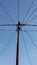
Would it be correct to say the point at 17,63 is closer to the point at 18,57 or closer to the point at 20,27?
→ the point at 18,57

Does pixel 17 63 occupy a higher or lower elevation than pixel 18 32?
lower

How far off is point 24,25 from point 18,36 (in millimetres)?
954

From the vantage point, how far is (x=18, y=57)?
1197 cm

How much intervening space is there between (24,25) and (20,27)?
2.00 ft

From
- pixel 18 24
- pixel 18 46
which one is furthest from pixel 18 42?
pixel 18 24

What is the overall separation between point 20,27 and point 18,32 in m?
0.38

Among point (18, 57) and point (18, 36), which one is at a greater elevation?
point (18, 36)

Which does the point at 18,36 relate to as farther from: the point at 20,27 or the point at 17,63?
the point at 17,63

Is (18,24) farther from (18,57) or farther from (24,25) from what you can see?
(18,57)

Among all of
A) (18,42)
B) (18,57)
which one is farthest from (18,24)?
(18,57)

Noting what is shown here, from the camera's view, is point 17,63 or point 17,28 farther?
point 17,28

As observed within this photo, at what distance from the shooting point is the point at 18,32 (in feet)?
41.7

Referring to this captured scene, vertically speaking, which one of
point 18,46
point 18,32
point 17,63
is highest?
point 18,32

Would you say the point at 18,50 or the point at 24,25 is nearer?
the point at 18,50
